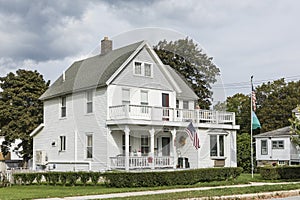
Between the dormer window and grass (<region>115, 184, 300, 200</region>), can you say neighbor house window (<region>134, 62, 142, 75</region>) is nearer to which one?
the dormer window

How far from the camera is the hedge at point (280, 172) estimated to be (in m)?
29.9

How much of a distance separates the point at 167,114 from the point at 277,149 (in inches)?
1000

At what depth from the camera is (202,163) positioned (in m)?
32.5

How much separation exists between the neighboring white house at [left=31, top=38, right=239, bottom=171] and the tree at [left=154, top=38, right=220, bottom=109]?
0.87 meters

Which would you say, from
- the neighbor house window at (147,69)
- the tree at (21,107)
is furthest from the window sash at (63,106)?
the tree at (21,107)

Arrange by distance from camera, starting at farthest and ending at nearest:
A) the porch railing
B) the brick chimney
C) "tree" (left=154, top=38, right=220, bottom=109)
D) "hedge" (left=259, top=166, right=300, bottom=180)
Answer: the brick chimney < "hedge" (left=259, top=166, right=300, bottom=180) < "tree" (left=154, top=38, right=220, bottom=109) < the porch railing

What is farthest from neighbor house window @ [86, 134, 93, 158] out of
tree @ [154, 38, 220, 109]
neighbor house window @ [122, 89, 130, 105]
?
tree @ [154, 38, 220, 109]

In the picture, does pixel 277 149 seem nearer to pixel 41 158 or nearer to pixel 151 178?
pixel 41 158

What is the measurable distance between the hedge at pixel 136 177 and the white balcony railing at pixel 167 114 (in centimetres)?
512

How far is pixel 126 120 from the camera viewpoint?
27.8 m

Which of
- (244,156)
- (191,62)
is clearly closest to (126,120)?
(191,62)

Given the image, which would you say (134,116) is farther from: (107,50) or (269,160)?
(269,160)

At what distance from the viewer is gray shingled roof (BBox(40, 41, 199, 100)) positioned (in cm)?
3092

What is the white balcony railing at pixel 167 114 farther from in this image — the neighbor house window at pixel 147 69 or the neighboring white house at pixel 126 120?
the neighbor house window at pixel 147 69
